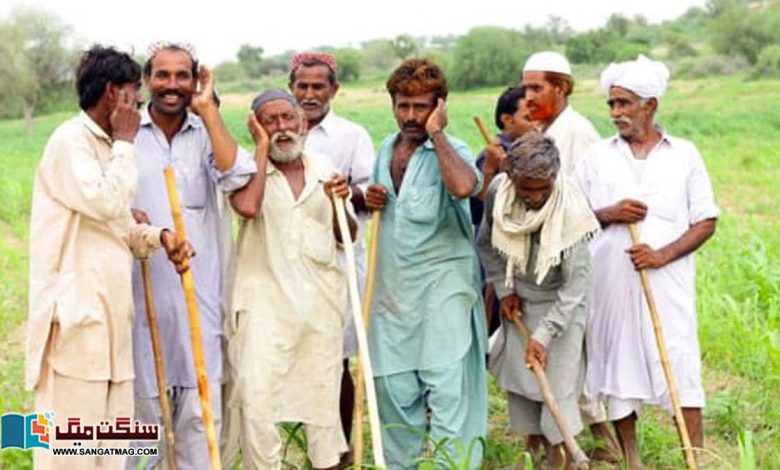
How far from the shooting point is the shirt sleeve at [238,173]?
3.88m

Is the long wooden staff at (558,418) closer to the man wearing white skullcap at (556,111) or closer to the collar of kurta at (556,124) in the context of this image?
the man wearing white skullcap at (556,111)

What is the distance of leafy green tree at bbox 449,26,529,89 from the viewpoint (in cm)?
4131

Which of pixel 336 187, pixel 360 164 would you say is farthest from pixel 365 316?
pixel 360 164

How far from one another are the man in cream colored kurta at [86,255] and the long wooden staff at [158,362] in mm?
92

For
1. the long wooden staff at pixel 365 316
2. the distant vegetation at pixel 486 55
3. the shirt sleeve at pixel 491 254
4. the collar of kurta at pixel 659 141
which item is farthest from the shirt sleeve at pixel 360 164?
the distant vegetation at pixel 486 55

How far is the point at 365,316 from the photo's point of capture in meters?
4.30

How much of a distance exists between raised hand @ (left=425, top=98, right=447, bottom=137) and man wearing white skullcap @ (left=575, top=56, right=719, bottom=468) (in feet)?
2.71

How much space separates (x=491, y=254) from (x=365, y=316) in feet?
1.95

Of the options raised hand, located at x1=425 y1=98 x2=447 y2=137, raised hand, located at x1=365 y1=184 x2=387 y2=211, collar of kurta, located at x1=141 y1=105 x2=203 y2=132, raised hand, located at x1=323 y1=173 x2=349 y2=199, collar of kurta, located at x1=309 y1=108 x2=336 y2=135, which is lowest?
raised hand, located at x1=365 y1=184 x2=387 y2=211

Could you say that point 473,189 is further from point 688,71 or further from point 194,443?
point 688,71

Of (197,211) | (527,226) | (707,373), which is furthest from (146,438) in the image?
(707,373)

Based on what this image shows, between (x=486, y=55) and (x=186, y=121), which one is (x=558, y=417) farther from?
(x=486, y=55)

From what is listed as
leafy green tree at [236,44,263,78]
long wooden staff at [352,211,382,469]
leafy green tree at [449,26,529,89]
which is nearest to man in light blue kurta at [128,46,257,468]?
long wooden staff at [352,211,382,469]

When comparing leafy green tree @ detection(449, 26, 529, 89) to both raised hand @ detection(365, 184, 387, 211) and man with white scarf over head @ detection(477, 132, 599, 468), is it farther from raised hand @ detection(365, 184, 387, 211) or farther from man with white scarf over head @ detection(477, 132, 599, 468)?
raised hand @ detection(365, 184, 387, 211)
